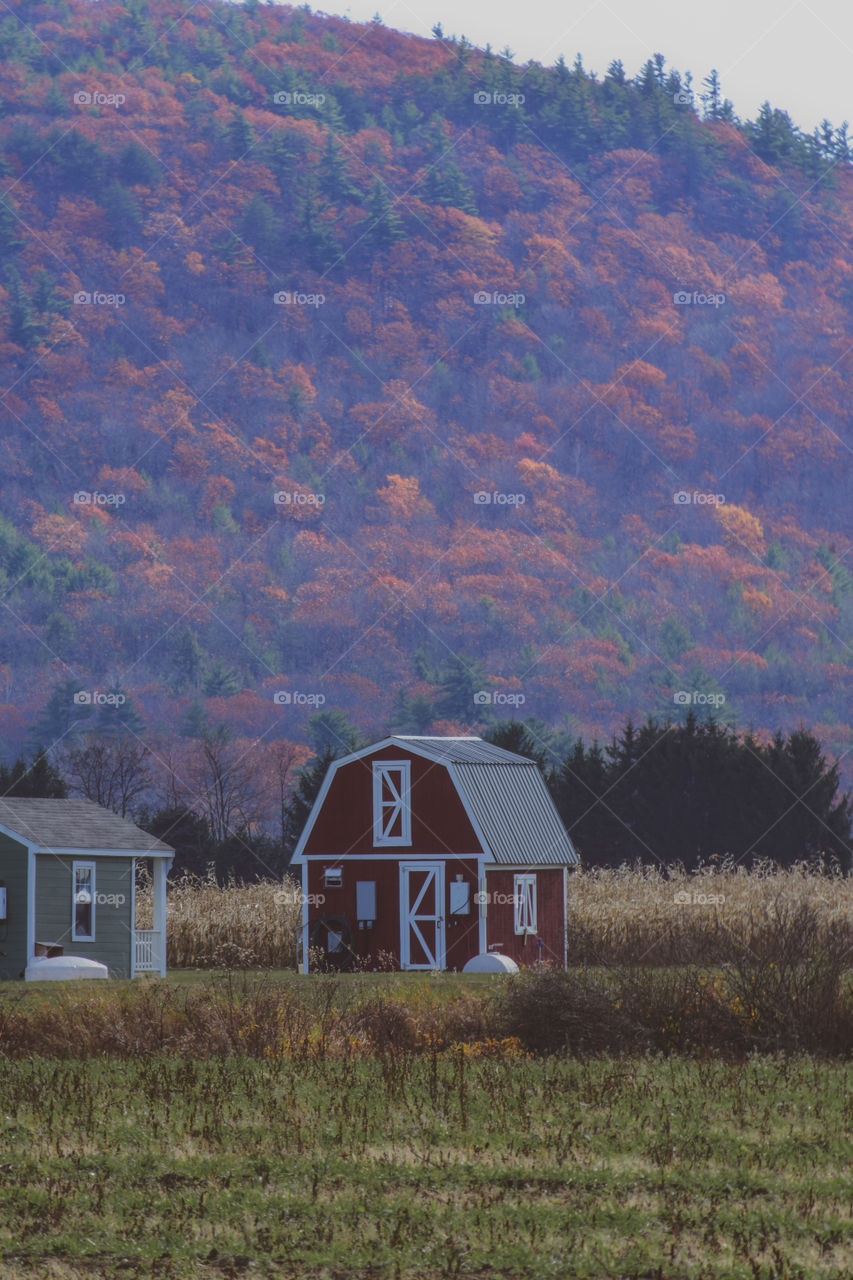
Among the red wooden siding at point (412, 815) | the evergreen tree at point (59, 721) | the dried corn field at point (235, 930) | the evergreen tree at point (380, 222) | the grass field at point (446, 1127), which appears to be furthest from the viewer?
the evergreen tree at point (380, 222)

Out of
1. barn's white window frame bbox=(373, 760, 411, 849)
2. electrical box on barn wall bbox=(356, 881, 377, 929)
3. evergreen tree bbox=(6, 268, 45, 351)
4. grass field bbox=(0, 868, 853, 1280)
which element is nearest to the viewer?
grass field bbox=(0, 868, 853, 1280)

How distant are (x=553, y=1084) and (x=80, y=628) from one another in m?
118

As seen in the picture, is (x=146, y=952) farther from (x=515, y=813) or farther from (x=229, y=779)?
(x=229, y=779)

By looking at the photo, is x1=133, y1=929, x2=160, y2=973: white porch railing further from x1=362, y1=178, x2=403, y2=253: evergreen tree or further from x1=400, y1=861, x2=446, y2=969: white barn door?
x1=362, y1=178, x2=403, y2=253: evergreen tree

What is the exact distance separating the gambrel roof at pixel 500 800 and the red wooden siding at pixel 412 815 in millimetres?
157

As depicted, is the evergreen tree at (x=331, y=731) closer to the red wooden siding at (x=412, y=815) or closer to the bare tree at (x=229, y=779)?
the bare tree at (x=229, y=779)

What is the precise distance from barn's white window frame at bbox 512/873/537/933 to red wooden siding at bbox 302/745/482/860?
1.45 m

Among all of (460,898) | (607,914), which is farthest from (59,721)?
(460,898)

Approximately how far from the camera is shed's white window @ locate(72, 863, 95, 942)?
35.2 metres

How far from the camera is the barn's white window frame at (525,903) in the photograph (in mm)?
35656

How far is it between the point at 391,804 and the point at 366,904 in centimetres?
203

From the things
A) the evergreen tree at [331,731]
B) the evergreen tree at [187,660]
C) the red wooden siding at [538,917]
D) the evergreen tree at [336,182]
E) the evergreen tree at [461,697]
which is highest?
the evergreen tree at [336,182]

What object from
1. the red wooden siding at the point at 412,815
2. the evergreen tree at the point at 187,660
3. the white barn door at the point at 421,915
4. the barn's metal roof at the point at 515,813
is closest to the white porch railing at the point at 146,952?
the red wooden siding at the point at 412,815

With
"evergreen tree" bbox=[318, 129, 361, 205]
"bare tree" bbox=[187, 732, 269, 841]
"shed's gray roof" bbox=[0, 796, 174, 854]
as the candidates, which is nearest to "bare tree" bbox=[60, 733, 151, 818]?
"bare tree" bbox=[187, 732, 269, 841]
